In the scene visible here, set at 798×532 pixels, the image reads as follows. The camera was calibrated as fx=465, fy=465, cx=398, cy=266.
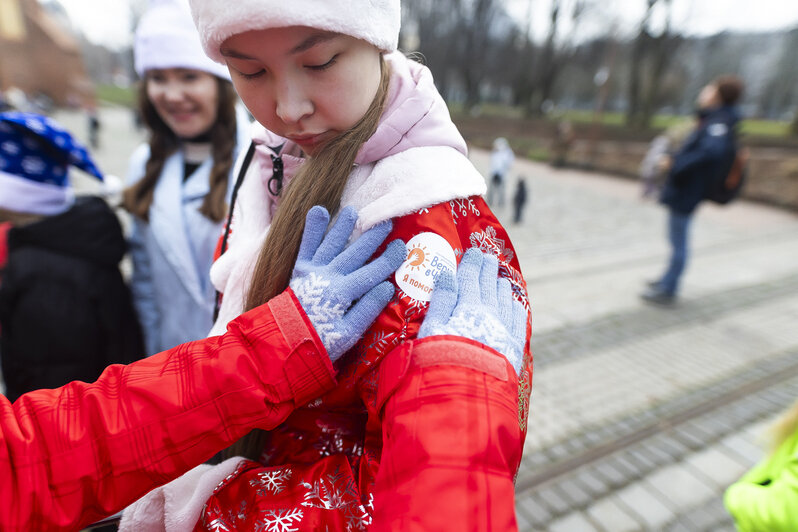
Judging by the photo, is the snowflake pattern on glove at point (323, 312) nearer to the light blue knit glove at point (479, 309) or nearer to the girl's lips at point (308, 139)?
the light blue knit glove at point (479, 309)

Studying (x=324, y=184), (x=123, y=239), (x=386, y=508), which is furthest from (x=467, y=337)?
(x=123, y=239)

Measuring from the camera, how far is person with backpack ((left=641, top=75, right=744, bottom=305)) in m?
4.87

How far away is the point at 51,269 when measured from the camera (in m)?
1.67

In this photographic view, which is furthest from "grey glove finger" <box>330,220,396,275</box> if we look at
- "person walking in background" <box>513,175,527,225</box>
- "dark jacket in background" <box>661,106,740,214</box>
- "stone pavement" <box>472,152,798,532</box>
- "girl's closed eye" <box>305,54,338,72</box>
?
"person walking in background" <box>513,175,527,225</box>

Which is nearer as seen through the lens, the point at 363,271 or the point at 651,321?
the point at 363,271

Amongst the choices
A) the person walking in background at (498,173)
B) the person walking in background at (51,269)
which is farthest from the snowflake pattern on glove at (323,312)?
the person walking in background at (498,173)

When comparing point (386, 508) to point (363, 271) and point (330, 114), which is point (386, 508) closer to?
point (363, 271)

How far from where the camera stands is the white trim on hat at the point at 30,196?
1.69 m

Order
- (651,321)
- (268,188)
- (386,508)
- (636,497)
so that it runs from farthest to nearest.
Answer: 1. (651,321)
2. (636,497)
3. (268,188)
4. (386,508)

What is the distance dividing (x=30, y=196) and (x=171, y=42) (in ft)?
2.70

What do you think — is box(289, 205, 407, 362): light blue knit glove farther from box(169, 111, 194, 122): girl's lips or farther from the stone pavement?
box(169, 111, 194, 122): girl's lips

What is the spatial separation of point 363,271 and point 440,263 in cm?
15

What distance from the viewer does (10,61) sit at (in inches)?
1120

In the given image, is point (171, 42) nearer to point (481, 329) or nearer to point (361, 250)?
point (361, 250)
